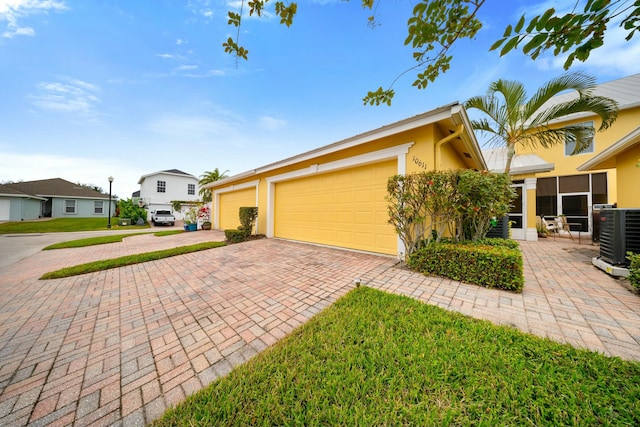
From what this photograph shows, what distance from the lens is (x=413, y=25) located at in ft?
5.61

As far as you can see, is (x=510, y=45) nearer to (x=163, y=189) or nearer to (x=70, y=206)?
(x=163, y=189)

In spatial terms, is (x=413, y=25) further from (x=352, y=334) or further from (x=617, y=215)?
(x=617, y=215)

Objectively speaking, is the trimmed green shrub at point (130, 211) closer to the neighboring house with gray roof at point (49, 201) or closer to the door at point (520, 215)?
the neighboring house with gray roof at point (49, 201)

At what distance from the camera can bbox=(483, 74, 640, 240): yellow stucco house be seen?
9023 millimetres

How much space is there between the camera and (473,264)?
3424 millimetres

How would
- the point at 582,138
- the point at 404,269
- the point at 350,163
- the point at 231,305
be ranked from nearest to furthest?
the point at 231,305 → the point at 404,269 → the point at 350,163 → the point at 582,138

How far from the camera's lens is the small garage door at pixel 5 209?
63.1ft

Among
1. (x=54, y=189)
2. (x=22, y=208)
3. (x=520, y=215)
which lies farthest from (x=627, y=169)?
(x=54, y=189)

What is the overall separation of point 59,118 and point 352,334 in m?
17.1

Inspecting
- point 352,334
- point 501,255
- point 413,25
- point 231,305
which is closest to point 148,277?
point 231,305

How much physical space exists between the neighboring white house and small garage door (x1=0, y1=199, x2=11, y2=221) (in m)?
9.36

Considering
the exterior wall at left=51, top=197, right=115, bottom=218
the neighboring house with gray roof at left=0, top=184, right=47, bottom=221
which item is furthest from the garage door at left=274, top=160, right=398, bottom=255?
the exterior wall at left=51, top=197, right=115, bottom=218

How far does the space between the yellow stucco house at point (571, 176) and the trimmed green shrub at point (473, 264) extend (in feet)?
25.6

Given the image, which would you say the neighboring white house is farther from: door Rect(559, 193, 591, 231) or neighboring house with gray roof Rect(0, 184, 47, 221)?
door Rect(559, 193, 591, 231)
